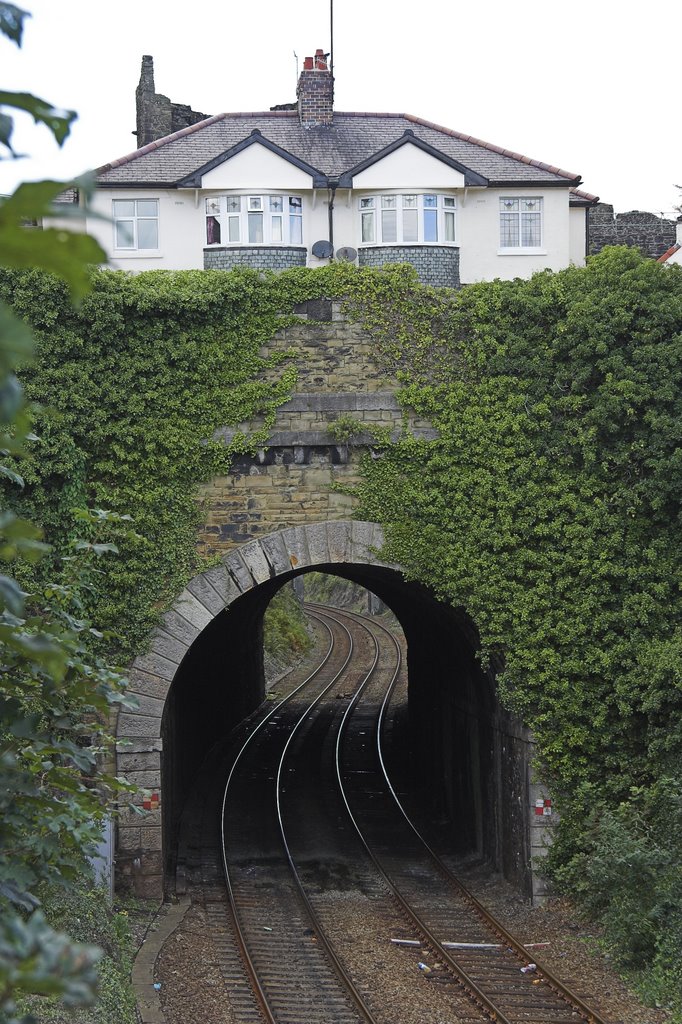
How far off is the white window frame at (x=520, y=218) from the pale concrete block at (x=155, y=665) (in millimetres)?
13586

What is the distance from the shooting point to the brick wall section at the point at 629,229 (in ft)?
91.1

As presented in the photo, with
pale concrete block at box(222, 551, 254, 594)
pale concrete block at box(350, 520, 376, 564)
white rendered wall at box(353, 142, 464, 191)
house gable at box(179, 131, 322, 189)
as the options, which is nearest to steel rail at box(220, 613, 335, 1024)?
pale concrete block at box(222, 551, 254, 594)

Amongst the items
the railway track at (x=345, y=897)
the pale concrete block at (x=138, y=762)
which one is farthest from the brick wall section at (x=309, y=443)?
the railway track at (x=345, y=897)

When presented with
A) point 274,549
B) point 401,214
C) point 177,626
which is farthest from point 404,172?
point 177,626

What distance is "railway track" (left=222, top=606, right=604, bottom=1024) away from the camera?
10.2 meters

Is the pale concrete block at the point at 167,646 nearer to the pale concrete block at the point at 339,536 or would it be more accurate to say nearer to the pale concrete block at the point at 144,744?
the pale concrete block at the point at 144,744

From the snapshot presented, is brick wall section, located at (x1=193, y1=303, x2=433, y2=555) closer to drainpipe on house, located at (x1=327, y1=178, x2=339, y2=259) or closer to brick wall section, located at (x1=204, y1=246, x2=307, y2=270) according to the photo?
brick wall section, located at (x1=204, y1=246, x2=307, y2=270)

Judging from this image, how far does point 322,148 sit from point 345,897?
1587 centimetres

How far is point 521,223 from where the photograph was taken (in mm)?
23359

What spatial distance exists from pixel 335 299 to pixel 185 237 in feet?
32.3

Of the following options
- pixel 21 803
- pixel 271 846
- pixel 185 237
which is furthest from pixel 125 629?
pixel 185 237

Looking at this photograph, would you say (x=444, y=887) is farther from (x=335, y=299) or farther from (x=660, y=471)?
(x=335, y=299)

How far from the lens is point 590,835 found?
41.0 feet

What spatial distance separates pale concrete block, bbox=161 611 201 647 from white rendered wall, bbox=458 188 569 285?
12302mm
